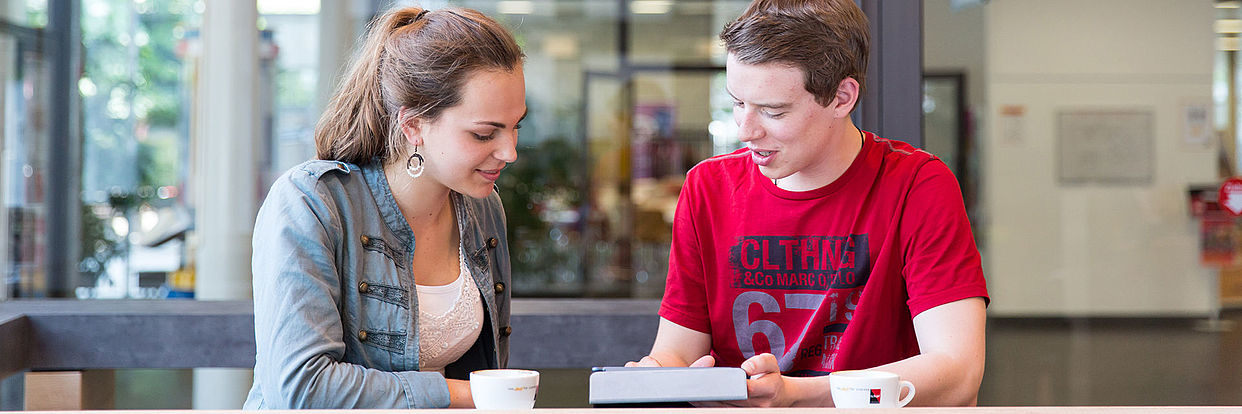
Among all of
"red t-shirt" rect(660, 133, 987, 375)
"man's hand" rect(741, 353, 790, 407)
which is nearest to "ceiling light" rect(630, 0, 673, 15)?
"red t-shirt" rect(660, 133, 987, 375)

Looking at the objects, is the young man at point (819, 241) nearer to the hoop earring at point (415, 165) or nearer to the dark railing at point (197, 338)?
the hoop earring at point (415, 165)

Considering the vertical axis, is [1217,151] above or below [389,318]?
above

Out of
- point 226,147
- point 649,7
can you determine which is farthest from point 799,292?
point 649,7

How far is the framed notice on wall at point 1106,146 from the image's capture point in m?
7.70

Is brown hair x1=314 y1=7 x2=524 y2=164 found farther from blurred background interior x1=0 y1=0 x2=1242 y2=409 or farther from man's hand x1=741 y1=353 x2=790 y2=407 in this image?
blurred background interior x1=0 y1=0 x2=1242 y2=409

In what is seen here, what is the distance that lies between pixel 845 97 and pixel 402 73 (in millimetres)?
721

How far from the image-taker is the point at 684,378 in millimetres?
1227

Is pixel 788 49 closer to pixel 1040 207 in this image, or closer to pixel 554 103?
pixel 554 103

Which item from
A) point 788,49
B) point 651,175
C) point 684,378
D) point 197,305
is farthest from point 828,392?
point 651,175

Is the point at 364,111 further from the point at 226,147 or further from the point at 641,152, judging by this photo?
the point at 641,152

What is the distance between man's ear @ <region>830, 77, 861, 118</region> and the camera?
1.72m

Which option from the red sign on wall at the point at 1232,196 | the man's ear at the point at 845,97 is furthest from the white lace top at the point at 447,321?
the red sign on wall at the point at 1232,196

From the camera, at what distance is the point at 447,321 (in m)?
1.76

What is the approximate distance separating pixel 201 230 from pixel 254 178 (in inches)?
14.3
